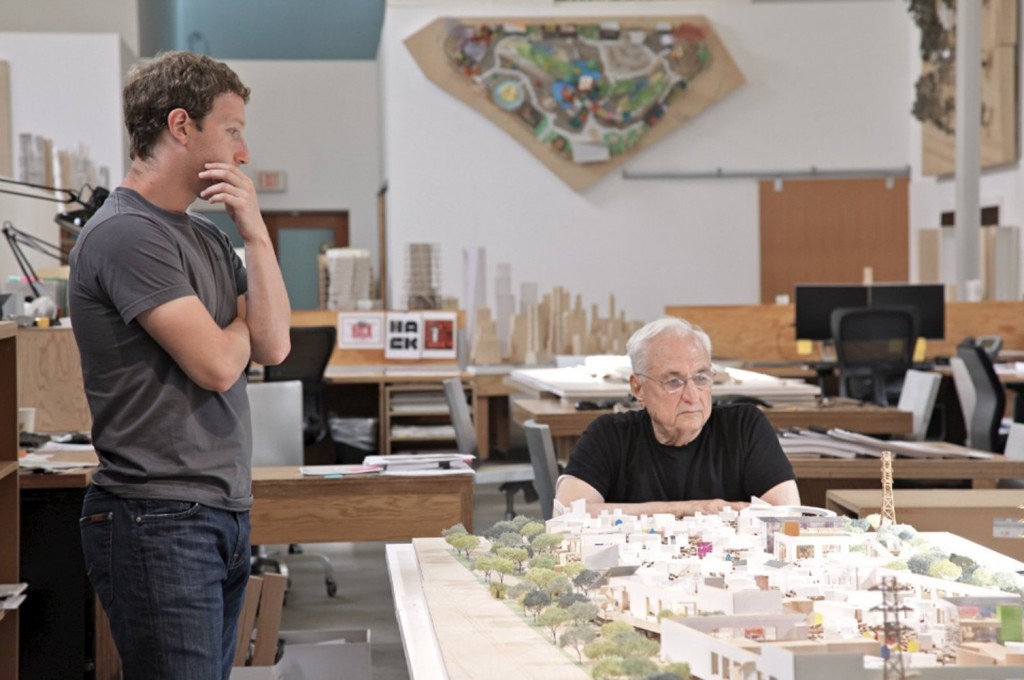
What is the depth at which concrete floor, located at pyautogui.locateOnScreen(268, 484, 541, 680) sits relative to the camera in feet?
16.2

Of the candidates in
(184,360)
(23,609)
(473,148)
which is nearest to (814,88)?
(473,148)

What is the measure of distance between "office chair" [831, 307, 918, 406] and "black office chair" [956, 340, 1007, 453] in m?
1.12

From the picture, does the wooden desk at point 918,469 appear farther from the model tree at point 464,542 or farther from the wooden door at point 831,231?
the wooden door at point 831,231

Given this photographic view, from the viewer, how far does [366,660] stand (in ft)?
11.5

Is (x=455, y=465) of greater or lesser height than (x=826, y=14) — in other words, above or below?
below

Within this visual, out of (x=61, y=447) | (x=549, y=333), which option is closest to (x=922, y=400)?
(x=61, y=447)

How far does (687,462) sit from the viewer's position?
3227 mm

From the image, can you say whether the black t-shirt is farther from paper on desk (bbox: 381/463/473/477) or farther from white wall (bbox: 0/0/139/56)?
white wall (bbox: 0/0/139/56)

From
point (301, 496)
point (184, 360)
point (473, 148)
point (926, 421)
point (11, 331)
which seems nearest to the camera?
point (184, 360)

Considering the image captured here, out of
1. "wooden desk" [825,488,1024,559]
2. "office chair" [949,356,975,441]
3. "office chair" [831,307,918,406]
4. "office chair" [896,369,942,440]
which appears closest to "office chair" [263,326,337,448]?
"office chair" [831,307,918,406]

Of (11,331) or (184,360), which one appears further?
(11,331)

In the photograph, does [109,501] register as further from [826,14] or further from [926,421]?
[826,14]

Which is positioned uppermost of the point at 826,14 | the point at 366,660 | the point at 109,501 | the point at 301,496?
the point at 826,14

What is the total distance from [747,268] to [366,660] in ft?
34.3
